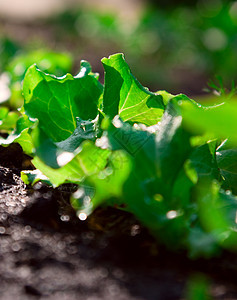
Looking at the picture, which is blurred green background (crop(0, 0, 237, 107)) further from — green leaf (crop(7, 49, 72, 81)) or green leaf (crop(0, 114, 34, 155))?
green leaf (crop(0, 114, 34, 155))

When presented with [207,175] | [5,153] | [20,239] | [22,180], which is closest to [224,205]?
[207,175]

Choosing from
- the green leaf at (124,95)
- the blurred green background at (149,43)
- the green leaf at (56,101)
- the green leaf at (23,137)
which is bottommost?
the blurred green background at (149,43)

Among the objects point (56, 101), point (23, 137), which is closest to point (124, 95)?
point (56, 101)

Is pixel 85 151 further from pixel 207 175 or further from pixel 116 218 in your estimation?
pixel 207 175

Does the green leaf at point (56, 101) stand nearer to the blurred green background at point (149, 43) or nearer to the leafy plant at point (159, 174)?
the leafy plant at point (159, 174)

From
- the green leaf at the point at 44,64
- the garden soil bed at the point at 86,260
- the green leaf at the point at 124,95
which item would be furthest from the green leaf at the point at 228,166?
the green leaf at the point at 44,64

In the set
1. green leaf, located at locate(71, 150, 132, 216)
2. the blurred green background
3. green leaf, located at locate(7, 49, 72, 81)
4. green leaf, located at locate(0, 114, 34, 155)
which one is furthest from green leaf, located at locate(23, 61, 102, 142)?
the blurred green background
